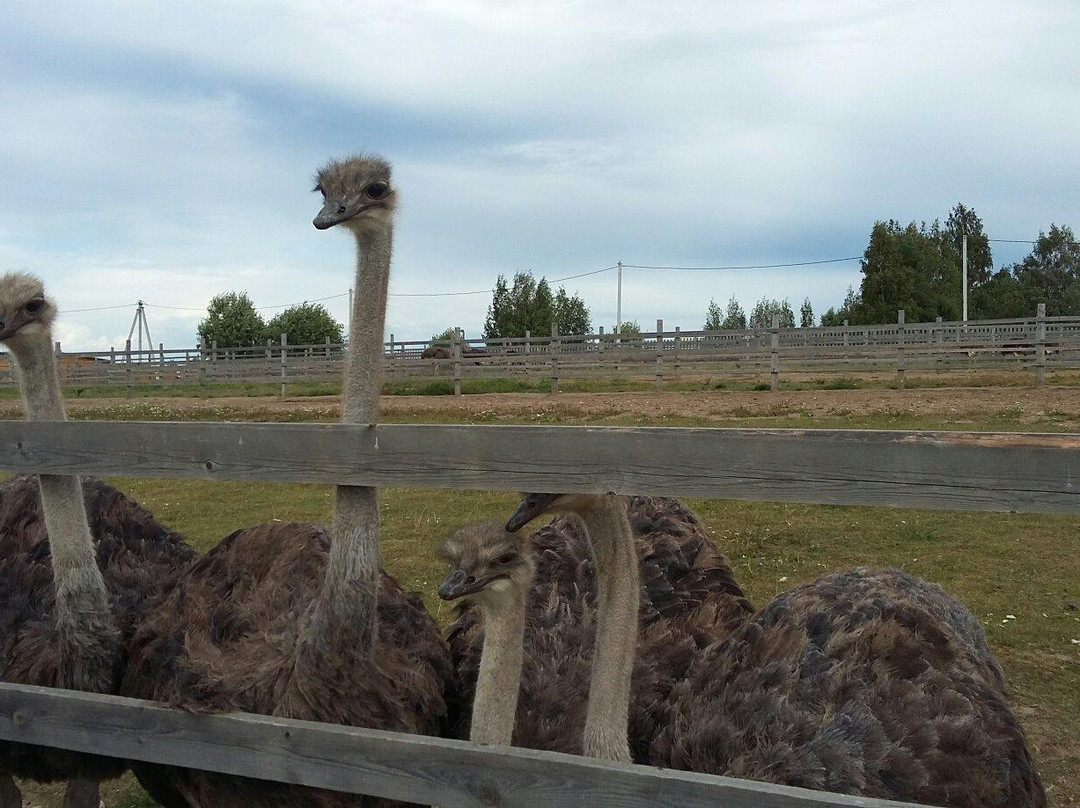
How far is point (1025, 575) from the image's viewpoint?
21.0 feet

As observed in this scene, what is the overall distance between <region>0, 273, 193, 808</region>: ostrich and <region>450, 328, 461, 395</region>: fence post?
15524 mm

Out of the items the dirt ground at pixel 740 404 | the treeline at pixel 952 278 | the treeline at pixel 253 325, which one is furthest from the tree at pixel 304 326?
the dirt ground at pixel 740 404

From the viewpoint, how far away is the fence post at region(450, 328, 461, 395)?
63.9 feet

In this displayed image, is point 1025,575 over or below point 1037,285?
below

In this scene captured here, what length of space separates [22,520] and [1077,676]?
469cm

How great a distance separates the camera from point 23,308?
3.41 meters

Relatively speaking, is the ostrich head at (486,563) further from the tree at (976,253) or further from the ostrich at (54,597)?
the tree at (976,253)

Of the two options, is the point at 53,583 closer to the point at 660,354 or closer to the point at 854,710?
the point at 854,710

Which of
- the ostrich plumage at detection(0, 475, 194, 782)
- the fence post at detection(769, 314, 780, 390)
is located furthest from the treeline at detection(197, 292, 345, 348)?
the ostrich plumage at detection(0, 475, 194, 782)

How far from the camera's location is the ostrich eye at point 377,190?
310cm

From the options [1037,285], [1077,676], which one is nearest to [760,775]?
[1077,676]

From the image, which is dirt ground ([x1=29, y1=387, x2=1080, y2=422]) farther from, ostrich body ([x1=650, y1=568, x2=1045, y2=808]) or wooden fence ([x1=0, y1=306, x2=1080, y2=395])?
ostrich body ([x1=650, y1=568, x2=1045, y2=808])

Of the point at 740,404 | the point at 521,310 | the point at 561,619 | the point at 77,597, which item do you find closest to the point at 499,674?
the point at 561,619

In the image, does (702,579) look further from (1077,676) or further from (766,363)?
(766,363)
